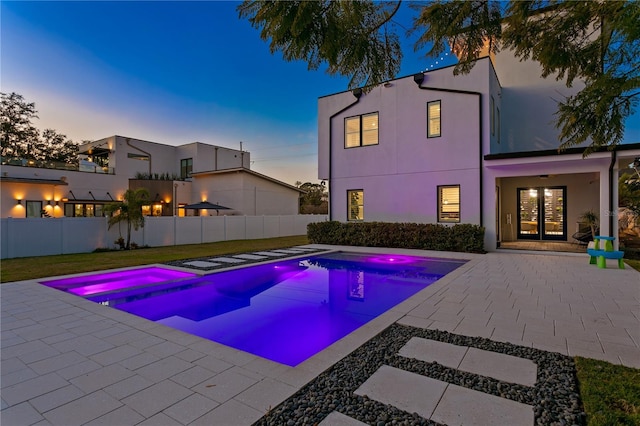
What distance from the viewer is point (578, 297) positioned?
5.57 meters

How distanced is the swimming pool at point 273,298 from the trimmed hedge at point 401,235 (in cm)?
192

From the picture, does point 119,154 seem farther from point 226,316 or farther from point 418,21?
point 418,21

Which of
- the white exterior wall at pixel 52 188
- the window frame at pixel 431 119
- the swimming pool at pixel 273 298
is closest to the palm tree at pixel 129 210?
the swimming pool at pixel 273 298

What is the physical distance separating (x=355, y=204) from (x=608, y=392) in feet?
42.2

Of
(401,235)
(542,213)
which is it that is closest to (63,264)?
(401,235)

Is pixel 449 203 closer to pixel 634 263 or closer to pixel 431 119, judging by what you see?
pixel 431 119

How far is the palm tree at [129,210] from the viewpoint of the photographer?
1312 cm

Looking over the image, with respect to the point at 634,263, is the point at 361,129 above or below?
above

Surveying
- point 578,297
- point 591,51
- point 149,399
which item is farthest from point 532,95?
point 149,399

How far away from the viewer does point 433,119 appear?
1312cm

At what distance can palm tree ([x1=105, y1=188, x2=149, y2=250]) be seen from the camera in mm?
13125

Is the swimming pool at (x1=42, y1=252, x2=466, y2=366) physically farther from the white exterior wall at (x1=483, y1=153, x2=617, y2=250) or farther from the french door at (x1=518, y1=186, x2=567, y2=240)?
the french door at (x1=518, y1=186, x2=567, y2=240)

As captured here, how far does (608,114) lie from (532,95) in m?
13.6

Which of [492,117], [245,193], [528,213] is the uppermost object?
[492,117]
